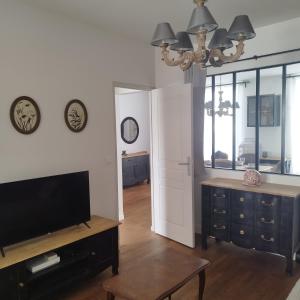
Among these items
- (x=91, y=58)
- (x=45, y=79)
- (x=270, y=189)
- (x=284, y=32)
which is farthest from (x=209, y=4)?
(x=270, y=189)

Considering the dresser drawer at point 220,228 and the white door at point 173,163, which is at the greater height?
the white door at point 173,163

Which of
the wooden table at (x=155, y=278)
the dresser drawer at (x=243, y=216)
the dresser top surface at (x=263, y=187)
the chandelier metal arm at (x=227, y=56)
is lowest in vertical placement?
the wooden table at (x=155, y=278)

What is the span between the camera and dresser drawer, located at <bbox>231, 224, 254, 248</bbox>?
→ 3.17 m

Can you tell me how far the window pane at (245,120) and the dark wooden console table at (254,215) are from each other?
1.24 ft

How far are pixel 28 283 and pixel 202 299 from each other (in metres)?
1.49

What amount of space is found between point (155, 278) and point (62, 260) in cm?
100

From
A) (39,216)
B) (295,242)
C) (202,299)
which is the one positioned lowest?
(202,299)

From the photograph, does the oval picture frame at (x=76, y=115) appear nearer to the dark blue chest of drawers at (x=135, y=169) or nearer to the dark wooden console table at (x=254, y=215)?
the dark wooden console table at (x=254, y=215)

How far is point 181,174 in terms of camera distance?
368 cm

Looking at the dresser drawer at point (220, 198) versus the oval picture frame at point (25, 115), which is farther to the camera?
the dresser drawer at point (220, 198)

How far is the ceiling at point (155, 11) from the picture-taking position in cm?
264

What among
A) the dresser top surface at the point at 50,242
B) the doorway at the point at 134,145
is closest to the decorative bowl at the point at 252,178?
the dresser top surface at the point at 50,242

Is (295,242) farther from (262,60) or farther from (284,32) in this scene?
(284,32)

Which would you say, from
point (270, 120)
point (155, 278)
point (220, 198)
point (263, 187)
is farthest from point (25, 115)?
point (270, 120)
